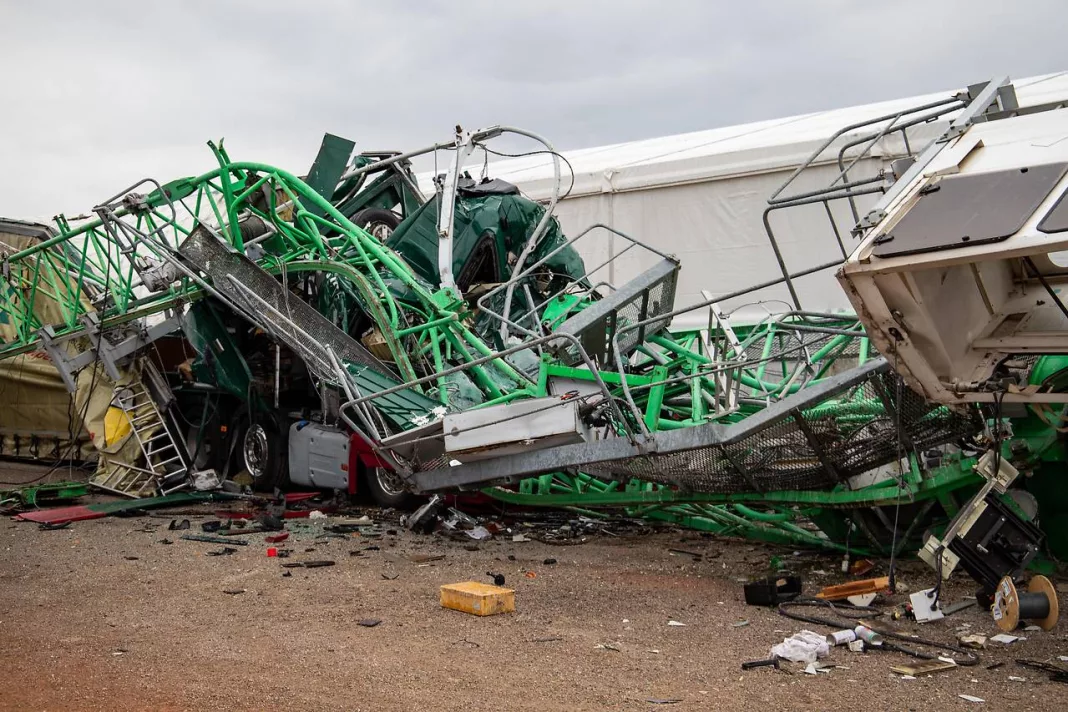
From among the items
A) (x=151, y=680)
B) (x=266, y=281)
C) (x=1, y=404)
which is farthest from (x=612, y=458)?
(x=1, y=404)

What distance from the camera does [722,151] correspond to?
44.9 feet

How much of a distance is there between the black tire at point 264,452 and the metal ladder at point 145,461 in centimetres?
71

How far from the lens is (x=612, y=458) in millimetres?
6406

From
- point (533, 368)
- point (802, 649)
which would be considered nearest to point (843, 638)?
point (802, 649)

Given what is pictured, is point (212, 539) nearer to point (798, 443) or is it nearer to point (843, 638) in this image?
point (798, 443)

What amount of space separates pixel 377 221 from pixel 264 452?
9.01ft

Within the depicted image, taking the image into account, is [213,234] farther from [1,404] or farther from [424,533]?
[1,404]

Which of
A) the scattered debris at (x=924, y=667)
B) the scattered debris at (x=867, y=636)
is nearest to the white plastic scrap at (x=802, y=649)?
the scattered debris at (x=867, y=636)

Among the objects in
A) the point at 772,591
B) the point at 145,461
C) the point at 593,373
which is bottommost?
the point at 772,591

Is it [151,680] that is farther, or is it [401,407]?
[401,407]

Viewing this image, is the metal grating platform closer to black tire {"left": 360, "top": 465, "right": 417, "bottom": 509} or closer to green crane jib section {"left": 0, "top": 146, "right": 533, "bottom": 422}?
green crane jib section {"left": 0, "top": 146, "right": 533, "bottom": 422}

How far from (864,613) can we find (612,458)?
5.70 ft

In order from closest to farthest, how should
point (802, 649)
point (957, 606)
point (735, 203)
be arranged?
point (802, 649), point (957, 606), point (735, 203)

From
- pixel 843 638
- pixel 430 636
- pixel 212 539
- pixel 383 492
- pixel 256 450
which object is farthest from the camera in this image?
pixel 256 450
